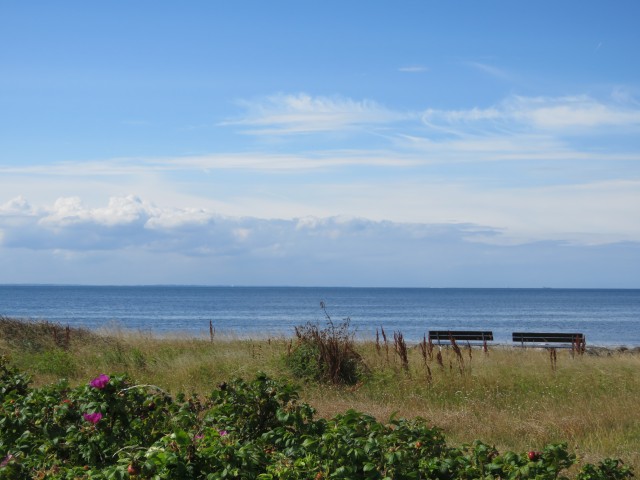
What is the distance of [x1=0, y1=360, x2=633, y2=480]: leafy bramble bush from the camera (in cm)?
402

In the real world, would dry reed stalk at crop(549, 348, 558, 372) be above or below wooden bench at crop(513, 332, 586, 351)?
above

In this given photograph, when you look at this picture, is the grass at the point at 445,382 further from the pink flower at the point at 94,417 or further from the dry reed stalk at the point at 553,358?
the pink flower at the point at 94,417

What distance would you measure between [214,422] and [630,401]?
7.10 meters

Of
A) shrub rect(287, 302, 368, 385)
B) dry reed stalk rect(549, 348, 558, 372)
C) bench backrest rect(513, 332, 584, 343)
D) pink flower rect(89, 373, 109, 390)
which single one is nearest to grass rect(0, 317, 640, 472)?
dry reed stalk rect(549, 348, 558, 372)

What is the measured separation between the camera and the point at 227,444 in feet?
14.2

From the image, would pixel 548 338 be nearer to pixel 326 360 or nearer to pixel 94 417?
pixel 326 360

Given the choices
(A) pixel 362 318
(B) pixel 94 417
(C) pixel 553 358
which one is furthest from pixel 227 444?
(A) pixel 362 318

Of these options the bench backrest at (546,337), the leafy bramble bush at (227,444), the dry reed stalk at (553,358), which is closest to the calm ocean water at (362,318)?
the dry reed stalk at (553,358)

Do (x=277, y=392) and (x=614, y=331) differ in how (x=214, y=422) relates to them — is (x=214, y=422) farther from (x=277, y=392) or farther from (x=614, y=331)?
(x=614, y=331)

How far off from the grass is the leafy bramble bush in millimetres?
2454

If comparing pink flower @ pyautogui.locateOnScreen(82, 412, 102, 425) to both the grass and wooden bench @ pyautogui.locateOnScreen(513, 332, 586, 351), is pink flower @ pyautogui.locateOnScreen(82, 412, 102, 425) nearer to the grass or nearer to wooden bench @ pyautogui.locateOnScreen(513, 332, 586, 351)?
the grass

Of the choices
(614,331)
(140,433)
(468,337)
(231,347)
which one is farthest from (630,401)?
(614,331)

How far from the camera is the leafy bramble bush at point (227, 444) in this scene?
13.2 feet

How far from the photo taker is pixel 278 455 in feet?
13.8
